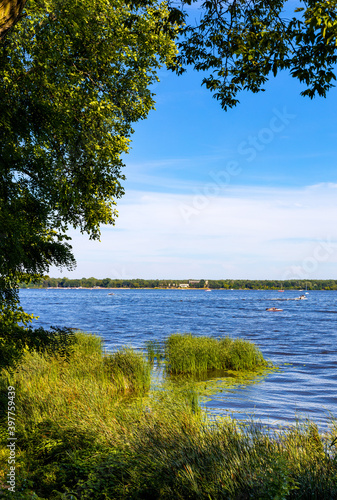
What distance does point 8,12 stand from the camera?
4.94 meters

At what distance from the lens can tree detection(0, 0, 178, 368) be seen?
8.93 metres

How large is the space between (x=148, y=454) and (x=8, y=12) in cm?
587

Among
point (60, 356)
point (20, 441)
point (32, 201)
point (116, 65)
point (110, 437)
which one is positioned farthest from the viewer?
point (60, 356)

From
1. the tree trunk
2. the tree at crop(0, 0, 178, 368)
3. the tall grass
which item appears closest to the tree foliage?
the tree at crop(0, 0, 178, 368)

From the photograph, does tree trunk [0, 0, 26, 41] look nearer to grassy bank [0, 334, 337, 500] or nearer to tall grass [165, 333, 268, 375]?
grassy bank [0, 334, 337, 500]

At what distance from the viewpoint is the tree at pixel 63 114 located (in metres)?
8.93

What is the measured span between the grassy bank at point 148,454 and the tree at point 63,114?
106 inches

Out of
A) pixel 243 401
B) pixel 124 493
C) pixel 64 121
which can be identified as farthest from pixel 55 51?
pixel 243 401

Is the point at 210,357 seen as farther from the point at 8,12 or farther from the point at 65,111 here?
the point at 8,12

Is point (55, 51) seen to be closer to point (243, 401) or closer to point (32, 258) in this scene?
point (32, 258)

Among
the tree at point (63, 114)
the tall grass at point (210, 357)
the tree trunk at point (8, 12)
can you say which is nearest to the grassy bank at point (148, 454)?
the tree at point (63, 114)

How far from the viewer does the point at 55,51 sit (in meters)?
10.1

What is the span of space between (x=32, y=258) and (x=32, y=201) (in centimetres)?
140

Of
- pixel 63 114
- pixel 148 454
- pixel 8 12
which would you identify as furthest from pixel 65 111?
pixel 148 454
